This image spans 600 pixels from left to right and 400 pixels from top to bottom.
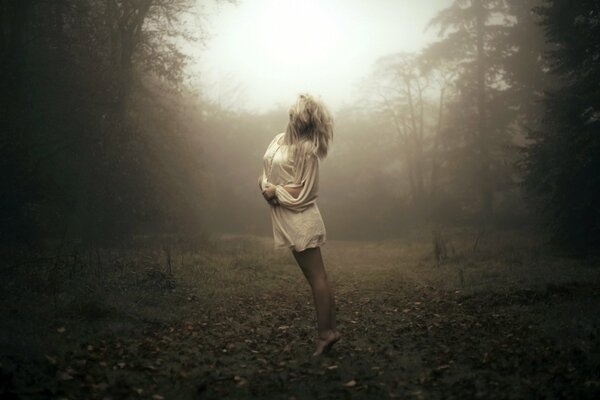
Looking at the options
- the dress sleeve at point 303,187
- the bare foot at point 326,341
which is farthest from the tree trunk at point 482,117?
the dress sleeve at point 303,187

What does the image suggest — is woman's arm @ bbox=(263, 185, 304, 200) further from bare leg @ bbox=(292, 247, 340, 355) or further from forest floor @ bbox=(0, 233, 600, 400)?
forest floor @ bbox=(0, 233, 600, 400)

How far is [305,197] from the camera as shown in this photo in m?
4.75

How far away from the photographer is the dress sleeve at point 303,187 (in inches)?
187

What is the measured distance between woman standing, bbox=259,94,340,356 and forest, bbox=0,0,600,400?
0.65 metres

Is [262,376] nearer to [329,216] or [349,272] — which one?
[349,272]

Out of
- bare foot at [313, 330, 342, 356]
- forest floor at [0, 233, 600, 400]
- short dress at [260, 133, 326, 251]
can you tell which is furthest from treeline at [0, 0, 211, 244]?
bare foot at [313, 330, 342, 356]

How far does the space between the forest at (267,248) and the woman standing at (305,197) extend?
0.65 m

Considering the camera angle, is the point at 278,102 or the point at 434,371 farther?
the point at 278,102

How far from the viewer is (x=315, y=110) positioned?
482 centimetres

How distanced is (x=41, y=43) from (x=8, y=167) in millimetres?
5518

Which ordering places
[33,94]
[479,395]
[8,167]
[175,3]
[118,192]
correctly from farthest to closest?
[175,3] < [118,192] < [33,94] < [8,167] < [479,395]

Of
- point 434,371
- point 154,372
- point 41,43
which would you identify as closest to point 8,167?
point 41,43

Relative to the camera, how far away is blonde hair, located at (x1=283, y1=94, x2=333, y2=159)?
480 cm

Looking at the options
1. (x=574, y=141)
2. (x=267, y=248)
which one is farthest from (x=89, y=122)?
(x=574, y=141)
